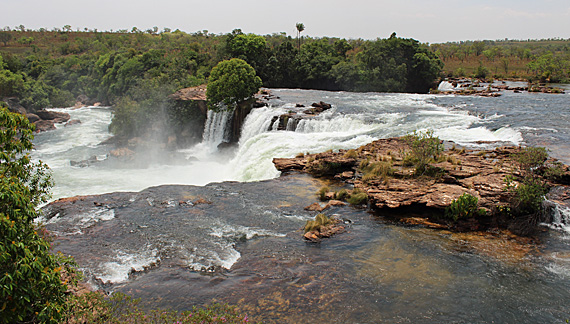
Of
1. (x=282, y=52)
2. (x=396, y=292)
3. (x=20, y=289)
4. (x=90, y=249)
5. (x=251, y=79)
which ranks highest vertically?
(x=282, y=52)

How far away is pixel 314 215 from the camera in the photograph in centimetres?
1343

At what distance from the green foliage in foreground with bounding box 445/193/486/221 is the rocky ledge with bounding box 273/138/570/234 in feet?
0.40

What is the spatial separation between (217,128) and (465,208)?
24992mm

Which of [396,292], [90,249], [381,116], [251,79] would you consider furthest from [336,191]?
[251,79]

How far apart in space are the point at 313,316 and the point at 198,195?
884 cm

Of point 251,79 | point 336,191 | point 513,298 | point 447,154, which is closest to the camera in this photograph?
point 513,298

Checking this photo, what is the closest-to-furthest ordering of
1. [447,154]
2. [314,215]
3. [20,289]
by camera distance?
1. [20,289]
2. [314,215]
3. [447,154]

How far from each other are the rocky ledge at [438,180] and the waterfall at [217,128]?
A: 16.4 metres

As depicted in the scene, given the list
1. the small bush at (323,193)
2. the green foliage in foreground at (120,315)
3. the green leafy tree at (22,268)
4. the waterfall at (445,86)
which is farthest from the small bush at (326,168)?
the waterfall at (445,86)

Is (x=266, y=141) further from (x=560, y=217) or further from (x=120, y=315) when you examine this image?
(x=120, y=315)

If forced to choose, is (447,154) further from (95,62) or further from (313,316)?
(95,62)

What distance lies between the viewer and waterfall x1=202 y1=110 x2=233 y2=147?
33.2 metres

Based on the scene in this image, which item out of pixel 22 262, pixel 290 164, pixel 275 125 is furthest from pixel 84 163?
pixel 22 262

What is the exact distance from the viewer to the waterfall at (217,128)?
33250 mm
